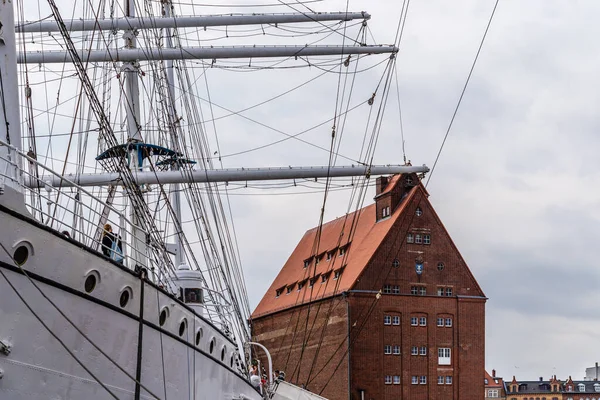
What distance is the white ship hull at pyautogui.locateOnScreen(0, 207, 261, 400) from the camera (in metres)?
11.7

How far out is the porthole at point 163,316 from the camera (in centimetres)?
1499

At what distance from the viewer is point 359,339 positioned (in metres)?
63.1

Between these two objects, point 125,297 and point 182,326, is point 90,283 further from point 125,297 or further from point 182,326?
point 182,326

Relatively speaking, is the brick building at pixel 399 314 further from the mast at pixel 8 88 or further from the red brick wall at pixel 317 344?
the mast at pixel 8 88

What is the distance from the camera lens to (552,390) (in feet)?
395

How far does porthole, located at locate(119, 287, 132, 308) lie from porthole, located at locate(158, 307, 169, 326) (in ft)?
3.72

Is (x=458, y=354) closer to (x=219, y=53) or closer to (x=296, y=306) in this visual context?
(x=296, y=306)

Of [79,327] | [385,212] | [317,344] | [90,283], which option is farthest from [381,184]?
[79,327]

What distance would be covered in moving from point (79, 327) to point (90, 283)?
60 centimetres

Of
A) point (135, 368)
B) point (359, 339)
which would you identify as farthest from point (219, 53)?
point (359, 339)

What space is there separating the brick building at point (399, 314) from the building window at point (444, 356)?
0.06 m

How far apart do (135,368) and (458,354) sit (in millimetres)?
52987

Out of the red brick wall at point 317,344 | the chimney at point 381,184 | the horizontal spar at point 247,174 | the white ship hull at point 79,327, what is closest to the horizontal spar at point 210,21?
the horizontal spar at point 247,174

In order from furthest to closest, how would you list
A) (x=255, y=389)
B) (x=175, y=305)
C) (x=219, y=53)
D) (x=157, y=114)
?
(x=219, y=53), (x=157, y=114), (x=255, y=389), (x=175, y=305)
